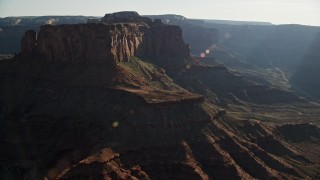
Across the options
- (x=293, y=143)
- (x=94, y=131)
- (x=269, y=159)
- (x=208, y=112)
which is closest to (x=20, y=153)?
(x=94, y=131)

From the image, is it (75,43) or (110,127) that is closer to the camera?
(110,127)

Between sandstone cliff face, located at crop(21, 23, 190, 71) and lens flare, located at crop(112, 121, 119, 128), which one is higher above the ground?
sandstone cliff face, located at crop(21, 23, 190, 71)

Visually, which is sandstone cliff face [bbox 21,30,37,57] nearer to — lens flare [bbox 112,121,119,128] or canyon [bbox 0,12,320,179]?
canyon [bbox 0,12,320,179]

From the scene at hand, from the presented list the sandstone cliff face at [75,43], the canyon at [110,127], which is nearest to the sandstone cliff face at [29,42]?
the sandstone cliff face at [75,43]

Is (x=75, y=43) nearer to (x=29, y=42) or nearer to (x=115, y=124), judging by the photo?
(x=29, y=42)

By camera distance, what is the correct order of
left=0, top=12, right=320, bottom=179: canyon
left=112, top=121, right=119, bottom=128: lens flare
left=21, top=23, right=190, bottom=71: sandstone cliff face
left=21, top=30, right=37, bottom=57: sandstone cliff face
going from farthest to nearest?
left=21, top=30, right=37, bottom=57: sandstone cliff face → left=21, top=23, right=190, bottom=71: sandstone cliff face → left=112, top=121, right=119, bottom=128: lens flare → left=0, top=12, right=320, bottom=179: canyon

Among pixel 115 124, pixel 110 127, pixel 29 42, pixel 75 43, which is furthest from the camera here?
pixel 29 42

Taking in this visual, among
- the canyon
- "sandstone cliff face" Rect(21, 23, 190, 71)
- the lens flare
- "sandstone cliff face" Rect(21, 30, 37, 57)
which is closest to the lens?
the canyon

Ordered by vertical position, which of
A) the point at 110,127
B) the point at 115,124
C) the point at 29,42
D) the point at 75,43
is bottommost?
the point at 110,127

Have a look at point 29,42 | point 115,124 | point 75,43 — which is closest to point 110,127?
point 115,124

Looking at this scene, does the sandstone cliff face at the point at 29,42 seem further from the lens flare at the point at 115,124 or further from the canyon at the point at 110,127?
the lens flare at the point at 115,124

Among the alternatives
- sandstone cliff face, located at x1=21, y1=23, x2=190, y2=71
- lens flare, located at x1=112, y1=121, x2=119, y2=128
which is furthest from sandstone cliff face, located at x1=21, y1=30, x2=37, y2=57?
lens flare, located at x1=112, y1=121, x2=119, y2=128
